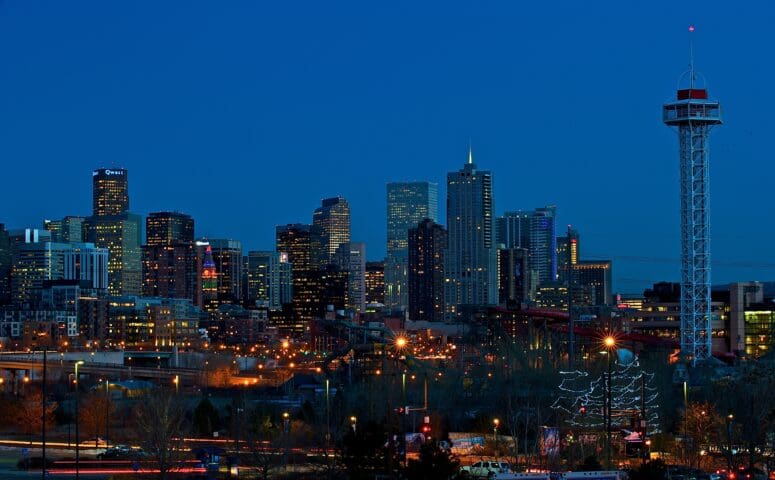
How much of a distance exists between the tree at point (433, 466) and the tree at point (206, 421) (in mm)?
32363

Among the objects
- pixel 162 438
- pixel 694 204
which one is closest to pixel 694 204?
pixel 694 204

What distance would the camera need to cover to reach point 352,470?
40500 millimetres

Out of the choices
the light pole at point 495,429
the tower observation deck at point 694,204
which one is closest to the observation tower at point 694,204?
the tower observation deck at point 694,204

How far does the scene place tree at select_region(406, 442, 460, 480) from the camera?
35.9 meters

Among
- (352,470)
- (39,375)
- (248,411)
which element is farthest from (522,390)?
(39,375)

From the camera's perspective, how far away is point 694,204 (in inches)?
4237

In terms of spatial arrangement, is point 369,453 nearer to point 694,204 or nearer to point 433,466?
point 433,466

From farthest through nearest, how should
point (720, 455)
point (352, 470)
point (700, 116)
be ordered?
point (700, 116)
point (720, 455)
point (352, 470)

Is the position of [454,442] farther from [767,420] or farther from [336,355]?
[336,355]

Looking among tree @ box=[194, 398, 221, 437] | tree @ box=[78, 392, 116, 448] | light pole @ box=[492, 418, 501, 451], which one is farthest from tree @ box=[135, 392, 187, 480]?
tree @ box=[78, 392, 116, 448]

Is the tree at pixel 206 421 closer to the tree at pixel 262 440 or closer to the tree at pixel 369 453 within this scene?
the tree at pixel 262 440

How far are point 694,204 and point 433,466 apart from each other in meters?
75.8

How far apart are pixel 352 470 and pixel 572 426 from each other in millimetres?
20364

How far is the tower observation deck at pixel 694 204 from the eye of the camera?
107 m
